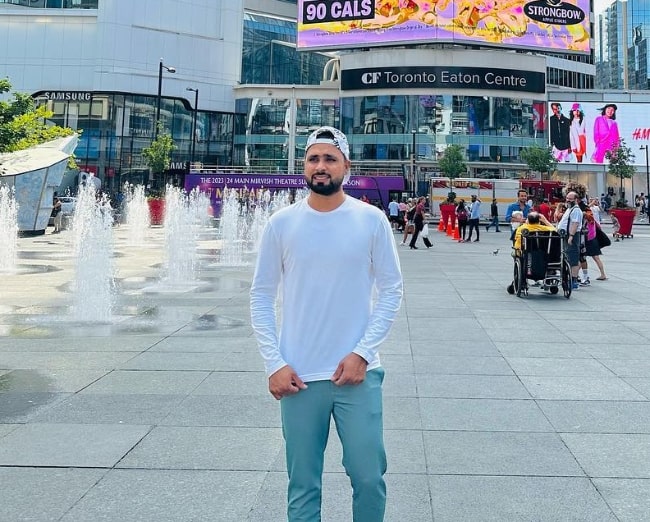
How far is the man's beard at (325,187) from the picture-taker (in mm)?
2635

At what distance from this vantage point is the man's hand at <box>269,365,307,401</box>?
8.32 ft

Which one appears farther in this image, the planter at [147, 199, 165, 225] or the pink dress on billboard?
the pink dress on billboard

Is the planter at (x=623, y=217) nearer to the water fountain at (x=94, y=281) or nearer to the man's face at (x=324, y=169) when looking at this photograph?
the water fountain at (x=94, y=281)

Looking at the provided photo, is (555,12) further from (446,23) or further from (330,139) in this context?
(330,139)

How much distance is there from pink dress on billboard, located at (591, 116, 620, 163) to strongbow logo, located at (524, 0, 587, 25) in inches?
552

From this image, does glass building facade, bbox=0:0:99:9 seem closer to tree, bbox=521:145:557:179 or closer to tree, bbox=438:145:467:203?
tree, bbox=438:145:467:203

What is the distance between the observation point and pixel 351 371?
2.52 m

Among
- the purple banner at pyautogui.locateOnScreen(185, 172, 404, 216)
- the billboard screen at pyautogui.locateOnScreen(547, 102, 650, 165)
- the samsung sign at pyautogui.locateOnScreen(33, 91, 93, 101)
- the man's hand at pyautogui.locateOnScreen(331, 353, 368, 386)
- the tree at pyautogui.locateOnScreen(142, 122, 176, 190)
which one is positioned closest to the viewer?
the man's hand at pyautogui.locateOnScreen(331, 353, 368, 386)

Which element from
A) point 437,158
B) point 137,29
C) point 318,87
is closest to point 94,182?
point 137,29

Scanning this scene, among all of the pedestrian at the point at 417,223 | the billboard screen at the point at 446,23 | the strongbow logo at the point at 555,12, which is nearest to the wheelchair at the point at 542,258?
the pedestrian at the point at 417,223

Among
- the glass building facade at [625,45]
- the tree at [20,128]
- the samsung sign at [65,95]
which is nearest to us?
the tree at [20,128]

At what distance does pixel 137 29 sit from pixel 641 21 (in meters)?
94.3

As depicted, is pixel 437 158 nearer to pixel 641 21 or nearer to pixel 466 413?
pixel 466 413

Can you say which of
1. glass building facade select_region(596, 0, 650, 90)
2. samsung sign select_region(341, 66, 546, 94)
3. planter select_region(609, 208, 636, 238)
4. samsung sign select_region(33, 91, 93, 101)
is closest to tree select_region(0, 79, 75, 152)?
samsung sign select_region(33, 91, 93, 101)
